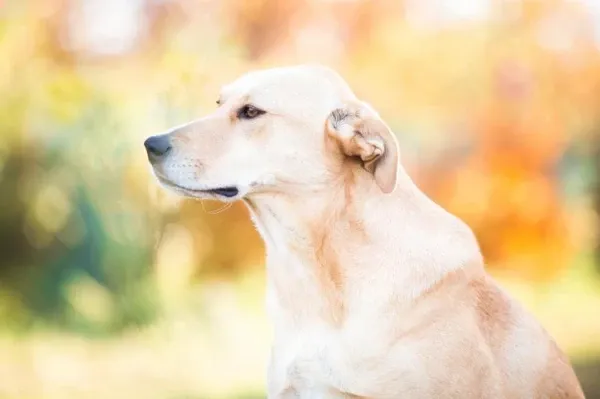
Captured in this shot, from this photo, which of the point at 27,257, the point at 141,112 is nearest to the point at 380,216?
the point at 141,112

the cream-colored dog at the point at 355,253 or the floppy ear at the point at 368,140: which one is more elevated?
the floppy ear at the point at 368,140

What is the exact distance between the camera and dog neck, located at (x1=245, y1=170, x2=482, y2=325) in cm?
204

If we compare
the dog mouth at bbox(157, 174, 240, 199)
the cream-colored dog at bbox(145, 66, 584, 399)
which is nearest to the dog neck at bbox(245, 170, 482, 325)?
the cream-colored dog at bbox(145, 66, 584, 399)

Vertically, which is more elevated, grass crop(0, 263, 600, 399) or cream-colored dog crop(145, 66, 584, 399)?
cream-colored dog crop(145, 66, 584, 399)

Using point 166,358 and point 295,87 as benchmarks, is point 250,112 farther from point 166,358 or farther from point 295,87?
point 166,358

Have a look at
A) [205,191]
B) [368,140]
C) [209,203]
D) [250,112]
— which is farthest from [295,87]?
[209,203]

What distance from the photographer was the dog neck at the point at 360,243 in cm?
204

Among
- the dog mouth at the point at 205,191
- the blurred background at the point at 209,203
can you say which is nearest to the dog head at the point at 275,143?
the dog mouth at the point at 205,191

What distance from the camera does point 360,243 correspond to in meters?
2.04

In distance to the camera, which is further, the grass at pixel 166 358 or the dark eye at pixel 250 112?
the grass at pixel 166 358

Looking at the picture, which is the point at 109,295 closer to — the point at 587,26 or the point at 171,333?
the point at 171,333

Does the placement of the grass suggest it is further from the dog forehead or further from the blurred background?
the dog forehead

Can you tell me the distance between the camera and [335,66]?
3.05 m

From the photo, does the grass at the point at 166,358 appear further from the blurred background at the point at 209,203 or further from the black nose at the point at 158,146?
the black nose at the point at 158,146
